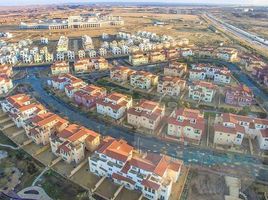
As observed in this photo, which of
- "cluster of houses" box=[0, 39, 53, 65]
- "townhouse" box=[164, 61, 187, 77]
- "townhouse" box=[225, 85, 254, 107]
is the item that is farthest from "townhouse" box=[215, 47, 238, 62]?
"cluster of houses" box=[0, 39, 53, 65]

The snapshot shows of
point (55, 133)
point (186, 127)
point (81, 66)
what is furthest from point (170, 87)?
point (81, 66)

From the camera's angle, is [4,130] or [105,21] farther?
[105,21]

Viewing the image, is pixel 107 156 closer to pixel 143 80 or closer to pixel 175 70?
pixel 143 80

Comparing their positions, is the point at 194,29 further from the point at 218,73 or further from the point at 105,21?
the point at 218,73

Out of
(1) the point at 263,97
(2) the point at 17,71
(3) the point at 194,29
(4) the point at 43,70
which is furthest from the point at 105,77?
(3) the point at 194,29

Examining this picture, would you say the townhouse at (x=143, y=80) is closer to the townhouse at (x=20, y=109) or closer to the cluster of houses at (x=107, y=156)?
the townhouse at (x=20, y=109)


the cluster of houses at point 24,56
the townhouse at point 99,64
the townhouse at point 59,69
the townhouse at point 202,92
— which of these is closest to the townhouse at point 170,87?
the townhouse at point 202,92

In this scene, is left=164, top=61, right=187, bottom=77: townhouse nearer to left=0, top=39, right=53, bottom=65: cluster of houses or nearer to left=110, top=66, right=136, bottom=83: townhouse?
left=110, top=66, right=136, bottom=83: townhouse
